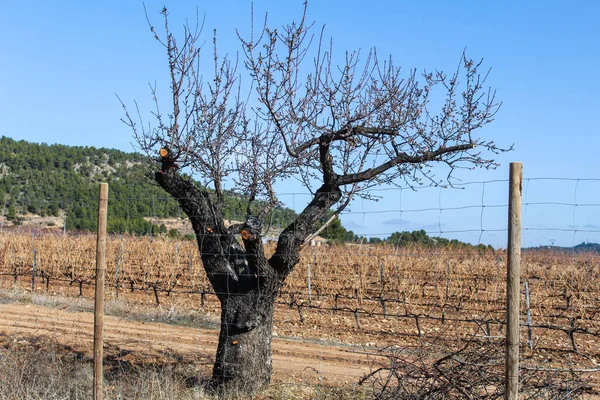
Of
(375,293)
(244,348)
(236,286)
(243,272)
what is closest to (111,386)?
(244,348)

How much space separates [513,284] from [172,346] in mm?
6626

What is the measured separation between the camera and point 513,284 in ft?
11.9

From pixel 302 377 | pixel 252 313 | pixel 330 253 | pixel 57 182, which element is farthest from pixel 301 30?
pixel 57 182

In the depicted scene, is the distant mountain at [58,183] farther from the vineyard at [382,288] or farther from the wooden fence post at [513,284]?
the wooden fence post at [513,284]

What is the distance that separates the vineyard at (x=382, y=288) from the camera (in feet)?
39.5

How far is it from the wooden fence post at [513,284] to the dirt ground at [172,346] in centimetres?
284

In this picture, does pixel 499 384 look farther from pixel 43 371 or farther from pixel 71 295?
pixel 71 295

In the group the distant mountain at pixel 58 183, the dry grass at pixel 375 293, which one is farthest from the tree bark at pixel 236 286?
the distant mountain at pixel 58 183

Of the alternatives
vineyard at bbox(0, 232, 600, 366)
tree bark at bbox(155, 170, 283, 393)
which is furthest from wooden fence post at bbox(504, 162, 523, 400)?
vineyard at bbox(0, 232, 600, 366)

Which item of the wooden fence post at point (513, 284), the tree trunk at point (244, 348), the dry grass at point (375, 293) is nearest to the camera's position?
the wooden fence post at point (513, 284)

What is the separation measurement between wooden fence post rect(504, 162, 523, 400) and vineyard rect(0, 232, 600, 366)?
605 centimetres

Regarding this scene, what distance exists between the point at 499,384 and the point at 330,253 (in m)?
15.5

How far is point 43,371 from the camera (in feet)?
20.1

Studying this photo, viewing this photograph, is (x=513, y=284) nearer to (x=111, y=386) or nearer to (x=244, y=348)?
(x=244, y=348)
